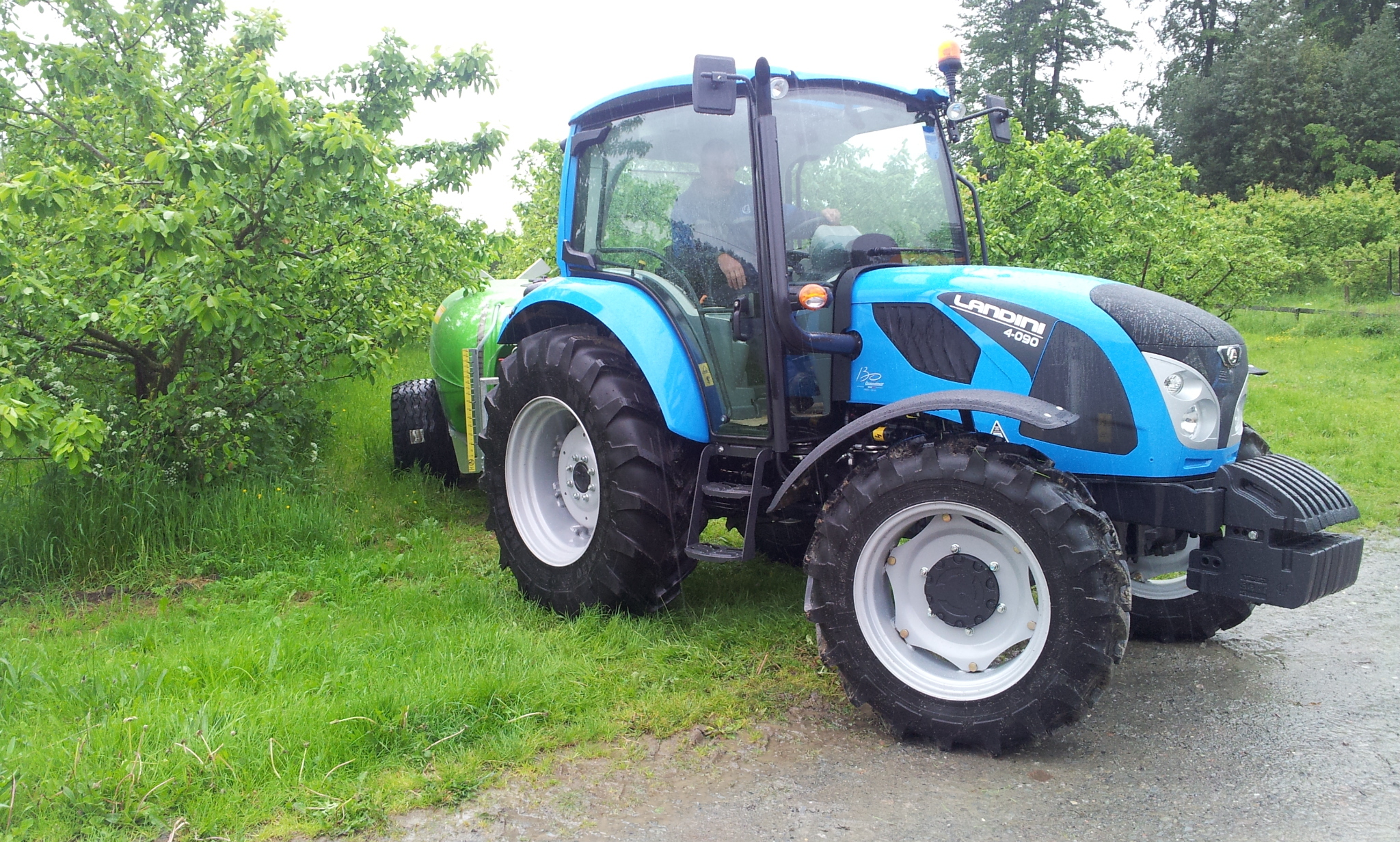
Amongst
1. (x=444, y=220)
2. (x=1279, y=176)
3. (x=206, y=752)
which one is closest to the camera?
(x=206, y=752)

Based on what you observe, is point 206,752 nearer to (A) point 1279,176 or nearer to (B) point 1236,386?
(B) point 1236,386

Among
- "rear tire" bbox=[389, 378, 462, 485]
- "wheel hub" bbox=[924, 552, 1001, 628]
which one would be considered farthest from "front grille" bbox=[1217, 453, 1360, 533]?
"rear tire" bbox=[389, 378, 462, 485]

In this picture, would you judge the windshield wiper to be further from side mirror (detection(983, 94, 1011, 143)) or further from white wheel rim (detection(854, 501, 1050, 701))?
white wheel rim (detection(854, 501, 1050, 701))

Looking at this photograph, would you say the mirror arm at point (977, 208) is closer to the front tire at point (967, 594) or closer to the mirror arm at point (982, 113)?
the mirror arm at point (982, 113)

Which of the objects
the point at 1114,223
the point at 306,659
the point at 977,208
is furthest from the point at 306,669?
the point at 1114,223

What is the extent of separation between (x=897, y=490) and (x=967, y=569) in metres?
0.37

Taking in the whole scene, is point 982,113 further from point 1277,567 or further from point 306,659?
point 306,659

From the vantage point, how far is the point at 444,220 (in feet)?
22.1

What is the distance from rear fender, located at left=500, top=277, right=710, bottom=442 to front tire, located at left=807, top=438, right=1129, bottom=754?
0.89m

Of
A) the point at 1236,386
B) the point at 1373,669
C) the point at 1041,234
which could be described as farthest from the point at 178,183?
the point at 1041,234

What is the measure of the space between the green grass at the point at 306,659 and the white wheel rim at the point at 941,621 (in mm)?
495

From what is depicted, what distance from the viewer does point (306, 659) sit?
13.4 feet

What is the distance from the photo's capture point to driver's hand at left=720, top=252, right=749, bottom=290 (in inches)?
165

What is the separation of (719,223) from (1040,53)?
3653 cm
